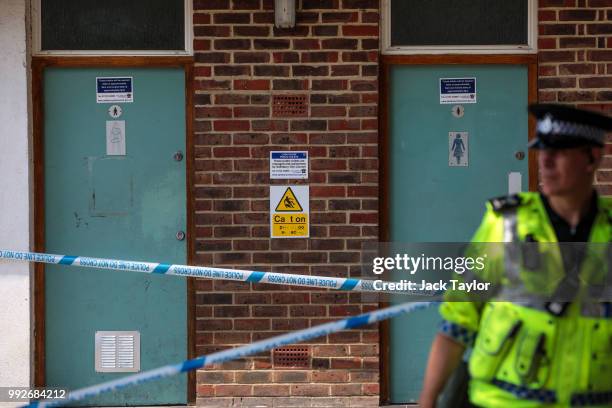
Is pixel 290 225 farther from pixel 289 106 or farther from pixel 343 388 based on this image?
pixel 343 388

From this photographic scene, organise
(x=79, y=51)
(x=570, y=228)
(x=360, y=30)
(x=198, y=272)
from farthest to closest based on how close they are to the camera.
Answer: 1. (x=79, y=51)
2. (x=360, y=30)
3. (x=198, y=272)
4. (x=570, y=228)

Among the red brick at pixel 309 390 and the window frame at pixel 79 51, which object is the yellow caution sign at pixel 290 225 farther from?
the window frame at pixel 79 51

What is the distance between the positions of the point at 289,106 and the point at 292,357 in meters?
1.81

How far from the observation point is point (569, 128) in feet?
9.57

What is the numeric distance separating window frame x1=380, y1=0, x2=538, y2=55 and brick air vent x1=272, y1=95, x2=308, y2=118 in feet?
2.35

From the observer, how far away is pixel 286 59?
6.43m

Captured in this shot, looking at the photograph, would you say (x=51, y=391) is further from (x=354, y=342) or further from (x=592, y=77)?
(x=592, y=77)

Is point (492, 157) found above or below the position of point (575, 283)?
above

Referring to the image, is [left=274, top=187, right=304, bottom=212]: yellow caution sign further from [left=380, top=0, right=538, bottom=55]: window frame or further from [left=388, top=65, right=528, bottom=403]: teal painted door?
[left=380, top=0, right=538, bottom=55]: window frame

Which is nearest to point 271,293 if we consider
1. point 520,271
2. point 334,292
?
point 334,292

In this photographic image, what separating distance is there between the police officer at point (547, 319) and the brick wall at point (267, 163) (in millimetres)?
3423

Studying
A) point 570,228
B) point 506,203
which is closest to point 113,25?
point 506,203

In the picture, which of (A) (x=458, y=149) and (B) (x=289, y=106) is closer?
(B) (x=289, y=106)

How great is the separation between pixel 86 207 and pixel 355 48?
7.49ft
